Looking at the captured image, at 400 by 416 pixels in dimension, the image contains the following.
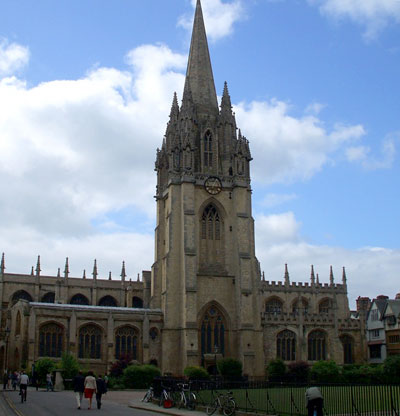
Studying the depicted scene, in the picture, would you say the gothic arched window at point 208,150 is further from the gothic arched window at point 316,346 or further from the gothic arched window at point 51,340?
the gothic arched window at point 51,340

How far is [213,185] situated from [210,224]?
14.0 feet

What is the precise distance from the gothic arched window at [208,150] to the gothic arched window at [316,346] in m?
21.5

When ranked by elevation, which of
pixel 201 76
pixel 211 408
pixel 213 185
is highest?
pixel 201 76

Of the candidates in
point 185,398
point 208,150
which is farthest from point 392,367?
point 185,398

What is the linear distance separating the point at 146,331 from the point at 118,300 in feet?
64.5

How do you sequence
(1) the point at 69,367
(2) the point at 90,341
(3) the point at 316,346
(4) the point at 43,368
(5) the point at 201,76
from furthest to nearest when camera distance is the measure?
(5) the point at 201,76 → (3) the point at 316,346 → (2) the point at 90,341 → (4) the point at 43,368 → (1) the point at 69,367

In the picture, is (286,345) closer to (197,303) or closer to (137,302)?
(197,303)

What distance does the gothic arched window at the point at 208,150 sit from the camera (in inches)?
2704

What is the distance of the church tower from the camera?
62031 millimetres

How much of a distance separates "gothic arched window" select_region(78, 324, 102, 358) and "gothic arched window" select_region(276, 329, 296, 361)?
60.4ft

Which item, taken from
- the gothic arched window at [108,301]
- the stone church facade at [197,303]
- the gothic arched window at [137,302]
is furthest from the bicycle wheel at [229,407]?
the gothic arched window at [108,301]

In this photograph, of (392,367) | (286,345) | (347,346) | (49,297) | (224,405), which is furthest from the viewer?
(49,297)

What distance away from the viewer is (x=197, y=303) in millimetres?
63000

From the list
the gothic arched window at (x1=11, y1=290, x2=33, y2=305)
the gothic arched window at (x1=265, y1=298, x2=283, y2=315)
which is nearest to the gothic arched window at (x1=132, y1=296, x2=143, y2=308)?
the gothic arched window at (x1=11, y1=290, x2=33, y2=305)
